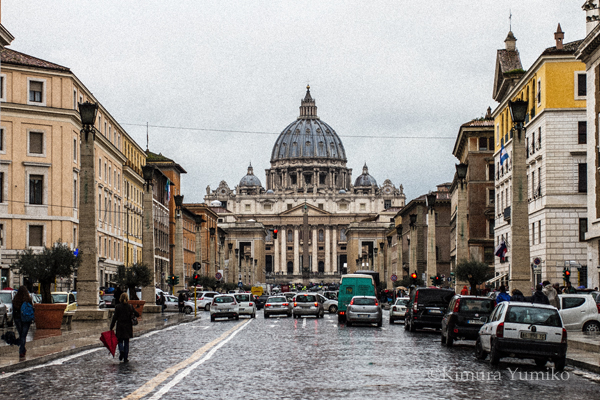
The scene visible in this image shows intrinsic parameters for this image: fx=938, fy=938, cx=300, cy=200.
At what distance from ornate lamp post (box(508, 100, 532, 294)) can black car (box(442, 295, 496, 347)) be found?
21.3ft

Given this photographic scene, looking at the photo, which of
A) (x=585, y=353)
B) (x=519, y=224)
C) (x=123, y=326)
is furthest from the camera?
(x=519, y=224)

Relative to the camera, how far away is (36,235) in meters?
57.3

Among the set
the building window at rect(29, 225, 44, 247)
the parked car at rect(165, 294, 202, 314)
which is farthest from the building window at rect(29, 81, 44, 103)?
the parked car at rect(165, 294, 202, 314)

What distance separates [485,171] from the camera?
246ft

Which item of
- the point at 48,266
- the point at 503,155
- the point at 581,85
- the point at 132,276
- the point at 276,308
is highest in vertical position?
the point at 581,85

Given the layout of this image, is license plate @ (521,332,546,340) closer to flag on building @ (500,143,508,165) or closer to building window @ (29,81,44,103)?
flag on building @ (500,143,508,165)

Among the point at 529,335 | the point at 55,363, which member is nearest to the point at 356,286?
the point at 529,335

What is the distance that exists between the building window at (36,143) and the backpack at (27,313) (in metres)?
38.9

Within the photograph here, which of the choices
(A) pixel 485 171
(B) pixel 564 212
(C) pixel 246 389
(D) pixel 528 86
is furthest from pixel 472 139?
(C) pixel 246 389

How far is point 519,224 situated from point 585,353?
10421 millimetres

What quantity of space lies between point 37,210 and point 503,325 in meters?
43.3

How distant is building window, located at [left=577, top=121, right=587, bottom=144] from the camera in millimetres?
49031

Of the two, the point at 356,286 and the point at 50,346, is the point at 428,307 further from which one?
the point at 356,286

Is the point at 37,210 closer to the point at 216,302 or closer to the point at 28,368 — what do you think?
the point at 216,302
